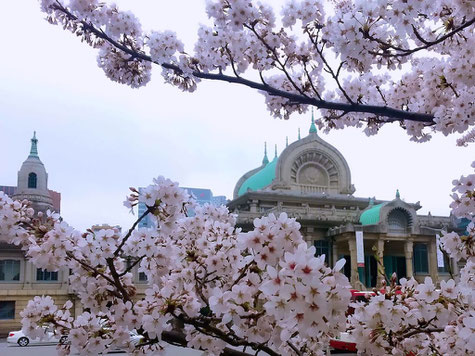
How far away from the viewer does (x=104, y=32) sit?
481cm

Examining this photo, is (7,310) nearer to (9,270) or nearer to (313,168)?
(9,270)

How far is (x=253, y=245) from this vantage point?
106 inches

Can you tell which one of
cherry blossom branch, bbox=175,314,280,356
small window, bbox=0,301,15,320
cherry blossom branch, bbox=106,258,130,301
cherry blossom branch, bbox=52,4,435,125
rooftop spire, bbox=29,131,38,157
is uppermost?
rooftop spire, bbox=29,131,38,157

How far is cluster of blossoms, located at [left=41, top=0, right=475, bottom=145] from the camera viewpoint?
4.05m

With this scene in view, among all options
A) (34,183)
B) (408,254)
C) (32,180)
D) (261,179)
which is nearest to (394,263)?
(408,254)

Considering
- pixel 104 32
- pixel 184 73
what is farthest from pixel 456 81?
pixel 104 32

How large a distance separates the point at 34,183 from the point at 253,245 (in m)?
32.3

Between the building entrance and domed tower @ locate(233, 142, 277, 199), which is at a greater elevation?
domed tower @ locate(233, 142, 277, 199)

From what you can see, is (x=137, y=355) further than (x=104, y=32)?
No

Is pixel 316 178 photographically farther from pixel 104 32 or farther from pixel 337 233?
pixel 104 32

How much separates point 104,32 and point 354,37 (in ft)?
8.47

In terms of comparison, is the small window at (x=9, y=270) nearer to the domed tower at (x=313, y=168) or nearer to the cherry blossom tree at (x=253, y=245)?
the domed tower at (x=313, y=168)

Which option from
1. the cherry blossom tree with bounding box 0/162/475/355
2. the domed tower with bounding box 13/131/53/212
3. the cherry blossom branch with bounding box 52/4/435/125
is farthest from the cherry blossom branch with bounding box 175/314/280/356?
the domed tower with bounding box 13/131/53/212

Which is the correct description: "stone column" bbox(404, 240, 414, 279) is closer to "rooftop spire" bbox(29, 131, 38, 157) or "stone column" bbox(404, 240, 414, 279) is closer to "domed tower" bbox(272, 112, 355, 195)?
"domed tower" bbox(272, 112, 355, 195)
